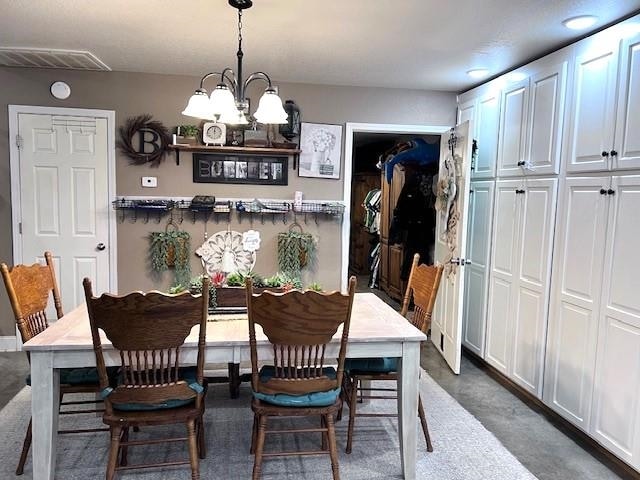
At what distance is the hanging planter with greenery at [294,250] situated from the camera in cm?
410

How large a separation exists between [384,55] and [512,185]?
51.8 inches

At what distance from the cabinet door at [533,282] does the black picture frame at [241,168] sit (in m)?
2.01

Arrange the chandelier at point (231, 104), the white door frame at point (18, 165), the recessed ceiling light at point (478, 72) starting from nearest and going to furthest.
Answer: the chandelier at point (231, 104)
the recessed ceiling light at point (478, 72)
the white door frame at point (18, 165)

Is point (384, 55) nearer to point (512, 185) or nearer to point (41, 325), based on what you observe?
point (512, 185)

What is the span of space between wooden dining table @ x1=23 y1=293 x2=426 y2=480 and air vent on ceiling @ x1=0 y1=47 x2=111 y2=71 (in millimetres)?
2018

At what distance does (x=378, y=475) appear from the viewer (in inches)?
90.0

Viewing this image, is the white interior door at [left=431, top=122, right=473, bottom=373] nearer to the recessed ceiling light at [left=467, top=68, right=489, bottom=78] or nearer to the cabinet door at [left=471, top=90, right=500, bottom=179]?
the cabinet door at [left=471, top=90, right=500, bottom=179]

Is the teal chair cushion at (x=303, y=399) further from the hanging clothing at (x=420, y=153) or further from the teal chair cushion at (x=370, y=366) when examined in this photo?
the hanging clothing at (x=420, y=153)

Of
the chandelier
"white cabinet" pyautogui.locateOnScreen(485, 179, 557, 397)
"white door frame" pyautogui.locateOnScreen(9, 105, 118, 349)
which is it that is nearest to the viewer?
the chandelier

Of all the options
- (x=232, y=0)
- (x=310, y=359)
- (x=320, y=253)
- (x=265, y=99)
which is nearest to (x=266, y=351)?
(x=310, y=359)

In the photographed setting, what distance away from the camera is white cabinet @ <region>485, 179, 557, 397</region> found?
3.02 metres

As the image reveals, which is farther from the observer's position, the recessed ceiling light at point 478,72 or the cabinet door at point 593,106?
the recessed ceiling light at point 478,72

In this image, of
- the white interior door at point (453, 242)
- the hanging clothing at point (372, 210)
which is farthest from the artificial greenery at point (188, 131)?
the hanging clothing at point (372, 210)

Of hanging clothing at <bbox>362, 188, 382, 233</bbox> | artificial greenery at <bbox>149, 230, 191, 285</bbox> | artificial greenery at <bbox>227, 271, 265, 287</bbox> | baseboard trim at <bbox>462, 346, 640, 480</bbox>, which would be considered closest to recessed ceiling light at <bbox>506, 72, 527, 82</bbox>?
baseboard trim at <bbox>462, 346, 640, 480</bbox>
